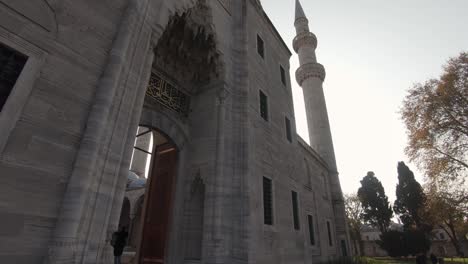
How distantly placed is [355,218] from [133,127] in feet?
132

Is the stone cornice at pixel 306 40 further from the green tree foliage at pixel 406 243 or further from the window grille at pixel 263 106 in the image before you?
the green tree foliage at pixel 406 243

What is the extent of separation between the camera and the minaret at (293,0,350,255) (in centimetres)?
1981

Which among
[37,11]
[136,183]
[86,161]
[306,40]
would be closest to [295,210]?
[86,161]

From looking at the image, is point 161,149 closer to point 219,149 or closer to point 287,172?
point 219,149

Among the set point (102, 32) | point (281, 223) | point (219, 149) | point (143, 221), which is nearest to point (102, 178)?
point (102, 32)

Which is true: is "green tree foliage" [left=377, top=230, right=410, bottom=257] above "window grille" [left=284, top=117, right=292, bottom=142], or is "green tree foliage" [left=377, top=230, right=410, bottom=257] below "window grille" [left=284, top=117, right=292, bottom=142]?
below

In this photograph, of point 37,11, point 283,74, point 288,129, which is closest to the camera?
point 37,11

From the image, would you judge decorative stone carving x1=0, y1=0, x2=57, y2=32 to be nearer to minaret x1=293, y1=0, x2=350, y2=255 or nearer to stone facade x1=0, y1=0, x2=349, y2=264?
stone facade x1=0, y1=0, x2=349, y2=264

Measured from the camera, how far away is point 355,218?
36.7 meters

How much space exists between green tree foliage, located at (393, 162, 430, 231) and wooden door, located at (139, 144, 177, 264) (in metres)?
32.5

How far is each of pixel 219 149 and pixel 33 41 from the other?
450 centimetres

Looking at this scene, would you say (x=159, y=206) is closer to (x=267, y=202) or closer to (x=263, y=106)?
(x=267, y=202)

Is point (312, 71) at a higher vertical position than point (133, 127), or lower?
higher

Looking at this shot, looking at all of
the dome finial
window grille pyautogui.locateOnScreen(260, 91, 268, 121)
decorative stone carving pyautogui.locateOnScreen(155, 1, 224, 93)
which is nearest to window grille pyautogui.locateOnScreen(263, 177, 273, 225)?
window grille pyautogui.locateOnScreen(260, 91, 268, 121)
